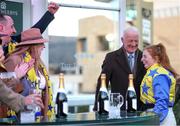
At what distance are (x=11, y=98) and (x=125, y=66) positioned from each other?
5.73 feet

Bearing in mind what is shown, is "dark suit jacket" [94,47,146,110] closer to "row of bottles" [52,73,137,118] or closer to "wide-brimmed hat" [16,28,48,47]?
"row of bottles" [52,73,137,118]

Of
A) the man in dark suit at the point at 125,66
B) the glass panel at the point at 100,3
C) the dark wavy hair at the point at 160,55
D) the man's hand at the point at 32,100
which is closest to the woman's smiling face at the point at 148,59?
the dark wavy hair at the point at 160,55

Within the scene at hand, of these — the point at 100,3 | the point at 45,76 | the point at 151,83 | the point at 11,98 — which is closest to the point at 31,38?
the point at 45,76

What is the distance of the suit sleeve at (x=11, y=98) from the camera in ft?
10.4

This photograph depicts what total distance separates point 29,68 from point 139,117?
0.86m

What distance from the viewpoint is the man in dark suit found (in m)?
4.66

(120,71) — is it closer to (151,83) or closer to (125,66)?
(125,66)

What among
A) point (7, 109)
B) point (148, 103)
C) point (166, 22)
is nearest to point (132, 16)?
point (148, 103)

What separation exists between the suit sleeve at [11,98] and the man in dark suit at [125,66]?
1558mm

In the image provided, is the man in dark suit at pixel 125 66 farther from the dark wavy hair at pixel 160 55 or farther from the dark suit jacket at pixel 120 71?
the dark wavy hair at pixel 160 55

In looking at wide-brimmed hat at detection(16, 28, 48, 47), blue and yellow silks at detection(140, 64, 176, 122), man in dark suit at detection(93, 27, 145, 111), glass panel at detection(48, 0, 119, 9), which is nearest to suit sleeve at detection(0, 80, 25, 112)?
wide-brimmed hat at detection(16, 28, 48, 47)

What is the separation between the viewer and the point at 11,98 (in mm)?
3195

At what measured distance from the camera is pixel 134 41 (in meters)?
4.64

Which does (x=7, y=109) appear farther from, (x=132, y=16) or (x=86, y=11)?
(x=132, y=16)
